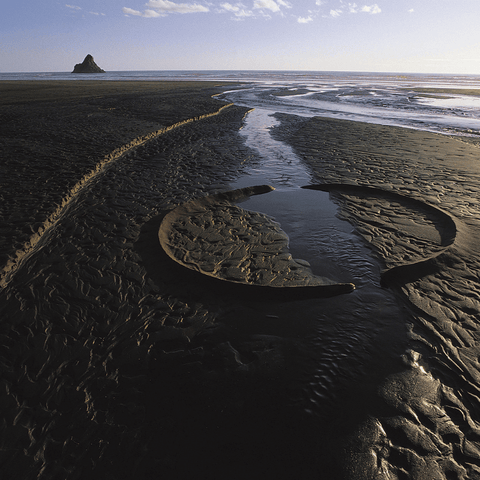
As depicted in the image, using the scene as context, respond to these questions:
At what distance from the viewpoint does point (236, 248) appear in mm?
5039

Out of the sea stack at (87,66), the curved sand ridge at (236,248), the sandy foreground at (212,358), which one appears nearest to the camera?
the sandy foreground at (212,358)

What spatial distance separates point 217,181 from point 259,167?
6.33ft

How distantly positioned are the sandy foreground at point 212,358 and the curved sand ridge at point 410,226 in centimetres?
4

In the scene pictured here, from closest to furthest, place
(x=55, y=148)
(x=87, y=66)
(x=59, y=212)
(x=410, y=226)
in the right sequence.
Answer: (x=410, y=226) < (x=59, y=212) < (x=55, y=148) < (x=87, y=66)

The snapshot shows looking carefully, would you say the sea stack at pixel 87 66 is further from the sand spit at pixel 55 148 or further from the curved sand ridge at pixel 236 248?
the curved sand ridge at pixel 236 248

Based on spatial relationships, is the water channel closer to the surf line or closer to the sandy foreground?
the sandy foreground

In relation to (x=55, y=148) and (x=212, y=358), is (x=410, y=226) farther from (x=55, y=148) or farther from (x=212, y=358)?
(x=55, y=148)

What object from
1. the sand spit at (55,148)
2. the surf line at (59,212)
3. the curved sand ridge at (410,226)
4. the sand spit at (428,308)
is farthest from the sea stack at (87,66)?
the curved sand ridge at (410,226)

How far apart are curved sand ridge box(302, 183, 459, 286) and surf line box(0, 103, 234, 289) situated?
514cm

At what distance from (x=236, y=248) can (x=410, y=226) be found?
3271 mm

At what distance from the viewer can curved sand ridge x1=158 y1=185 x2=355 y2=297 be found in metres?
4.27

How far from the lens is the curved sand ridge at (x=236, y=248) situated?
4.27 m

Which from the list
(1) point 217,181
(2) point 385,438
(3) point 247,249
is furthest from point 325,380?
(1) point 217,181

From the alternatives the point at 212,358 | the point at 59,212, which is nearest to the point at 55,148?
the point at 59,212
